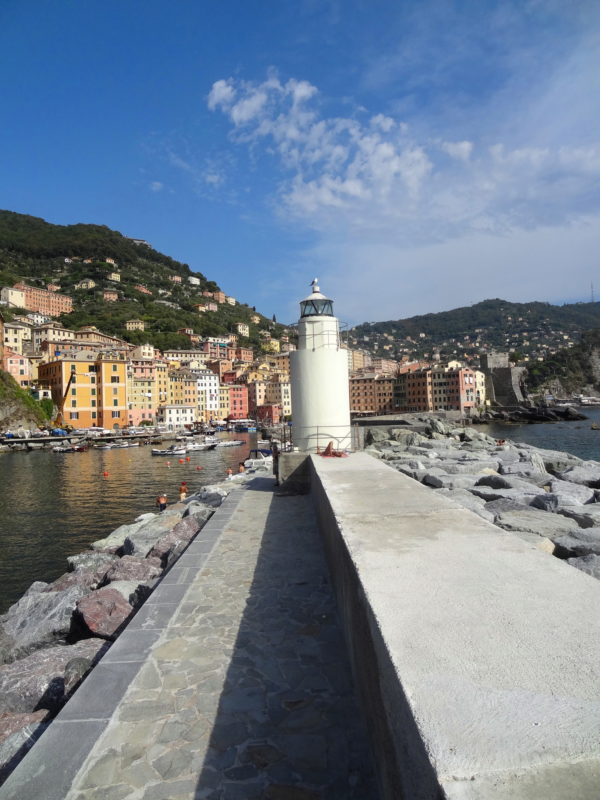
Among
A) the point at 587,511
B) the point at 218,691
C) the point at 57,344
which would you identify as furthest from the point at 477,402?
the point at 218,691

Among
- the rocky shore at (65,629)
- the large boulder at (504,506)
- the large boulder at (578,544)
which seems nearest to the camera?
the rocky shore at (65,629)

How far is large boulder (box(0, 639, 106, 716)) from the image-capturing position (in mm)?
4594

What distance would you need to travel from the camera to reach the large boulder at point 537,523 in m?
7.28

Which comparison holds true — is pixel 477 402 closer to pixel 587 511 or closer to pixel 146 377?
pixel 146 377

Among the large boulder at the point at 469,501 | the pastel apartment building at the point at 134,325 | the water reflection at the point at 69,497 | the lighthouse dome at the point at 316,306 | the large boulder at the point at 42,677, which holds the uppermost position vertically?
the pastel apartment building at the point at 134,325

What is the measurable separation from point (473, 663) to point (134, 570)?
6815 mm

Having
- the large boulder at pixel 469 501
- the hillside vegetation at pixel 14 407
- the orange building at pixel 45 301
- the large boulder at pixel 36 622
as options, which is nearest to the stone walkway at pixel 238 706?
Answer: the large boulder at pixel 36 622

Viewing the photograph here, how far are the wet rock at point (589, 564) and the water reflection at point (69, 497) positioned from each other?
437 inches

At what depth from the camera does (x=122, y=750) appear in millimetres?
3096

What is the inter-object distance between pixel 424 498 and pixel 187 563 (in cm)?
330

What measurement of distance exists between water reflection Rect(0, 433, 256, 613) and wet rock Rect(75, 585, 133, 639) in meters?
5.89

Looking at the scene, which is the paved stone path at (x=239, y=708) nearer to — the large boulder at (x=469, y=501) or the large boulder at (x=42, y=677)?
the large boulder at (x=42, y=677)

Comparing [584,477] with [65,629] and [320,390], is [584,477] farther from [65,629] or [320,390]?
[65,629]

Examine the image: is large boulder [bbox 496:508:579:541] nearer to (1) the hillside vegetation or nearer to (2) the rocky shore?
(2) the rocky shore
